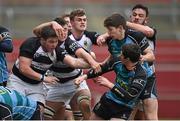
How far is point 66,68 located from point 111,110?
160 centimetres

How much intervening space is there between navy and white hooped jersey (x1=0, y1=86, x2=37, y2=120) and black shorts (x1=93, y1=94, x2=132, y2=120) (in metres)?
0.88

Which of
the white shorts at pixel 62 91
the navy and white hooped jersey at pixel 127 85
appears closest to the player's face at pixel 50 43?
the navy and white hooped jersey at pixel 127 85

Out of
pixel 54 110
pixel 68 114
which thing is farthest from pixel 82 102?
pixel 68 114

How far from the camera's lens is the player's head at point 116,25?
720 cm

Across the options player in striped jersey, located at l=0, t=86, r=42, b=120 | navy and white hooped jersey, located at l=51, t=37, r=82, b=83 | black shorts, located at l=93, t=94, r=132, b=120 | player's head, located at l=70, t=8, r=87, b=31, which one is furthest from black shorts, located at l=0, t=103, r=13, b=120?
player's head, located at l=70, t=8, r=87, b=31

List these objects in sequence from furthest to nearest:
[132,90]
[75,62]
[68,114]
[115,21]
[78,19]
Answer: [68,114], [78,19], [75,62], [115,21], [132,90]

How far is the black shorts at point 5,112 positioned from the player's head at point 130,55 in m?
1.49

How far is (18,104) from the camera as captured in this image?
6.29 m

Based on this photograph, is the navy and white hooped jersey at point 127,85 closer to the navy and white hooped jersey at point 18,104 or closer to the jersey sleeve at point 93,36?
the navy and white hooped jersey at point 18,104

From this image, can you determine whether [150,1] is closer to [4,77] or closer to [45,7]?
[45,7]

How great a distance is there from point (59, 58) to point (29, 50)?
1.42 feet

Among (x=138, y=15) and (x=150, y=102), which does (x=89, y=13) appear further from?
(x=150, y=102)

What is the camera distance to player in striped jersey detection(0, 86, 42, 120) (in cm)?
592

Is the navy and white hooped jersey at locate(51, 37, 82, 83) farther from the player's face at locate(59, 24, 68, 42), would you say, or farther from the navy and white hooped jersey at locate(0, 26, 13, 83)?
the navy and white hooped jersey at locate(0, 26, 13, 83)
